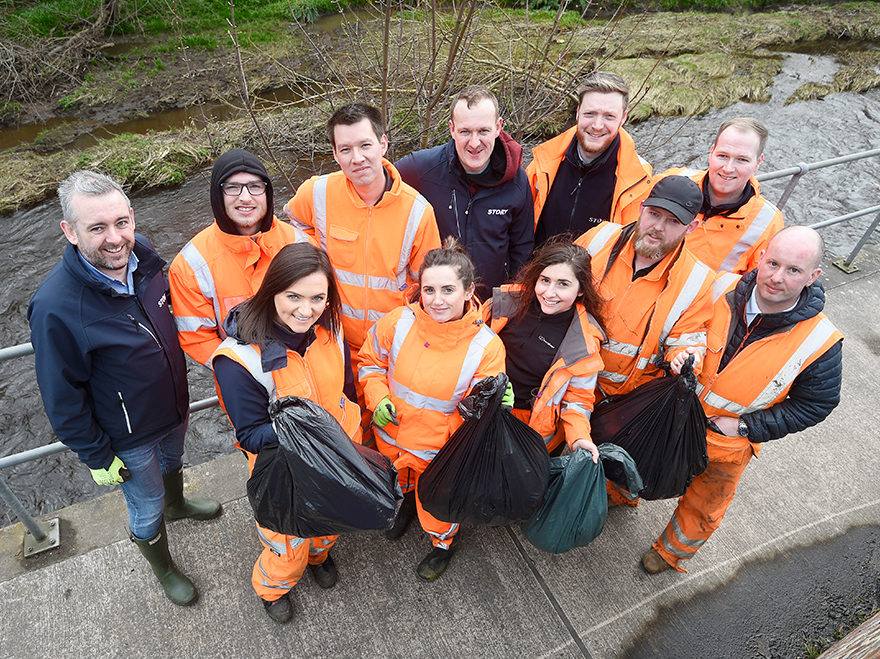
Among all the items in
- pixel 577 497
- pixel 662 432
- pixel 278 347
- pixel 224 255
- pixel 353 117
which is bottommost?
pixel 577 497

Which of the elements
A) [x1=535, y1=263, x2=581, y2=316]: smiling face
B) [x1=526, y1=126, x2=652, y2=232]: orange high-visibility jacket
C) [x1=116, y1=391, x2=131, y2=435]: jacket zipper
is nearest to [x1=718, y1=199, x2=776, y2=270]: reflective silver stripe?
[x1=526, y1=126, x2=652, y2=232]: orange high-visibility jacket

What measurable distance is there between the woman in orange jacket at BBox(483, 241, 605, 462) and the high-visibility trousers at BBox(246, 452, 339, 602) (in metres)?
1.12

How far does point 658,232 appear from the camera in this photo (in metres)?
2.38

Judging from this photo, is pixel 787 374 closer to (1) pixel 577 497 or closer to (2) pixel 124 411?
(1) pixel 577 497

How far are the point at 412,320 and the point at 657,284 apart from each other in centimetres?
109

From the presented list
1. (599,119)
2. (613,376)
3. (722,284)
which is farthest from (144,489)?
(599,119)

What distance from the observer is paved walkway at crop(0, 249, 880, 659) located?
2465 millimetres

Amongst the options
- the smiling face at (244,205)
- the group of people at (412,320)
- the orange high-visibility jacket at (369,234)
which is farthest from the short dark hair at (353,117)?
the smiling face at (244,205)

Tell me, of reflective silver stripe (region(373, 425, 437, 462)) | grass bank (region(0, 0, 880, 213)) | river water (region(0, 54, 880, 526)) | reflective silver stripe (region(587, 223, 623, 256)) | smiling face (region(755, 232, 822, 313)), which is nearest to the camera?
smiling face (region(755, 232, 822, 313))

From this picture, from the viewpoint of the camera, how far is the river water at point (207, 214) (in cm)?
478

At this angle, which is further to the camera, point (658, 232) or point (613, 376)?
point (613, 376)

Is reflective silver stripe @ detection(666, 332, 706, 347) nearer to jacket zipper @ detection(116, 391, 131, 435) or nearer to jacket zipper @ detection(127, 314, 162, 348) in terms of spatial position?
jacket zipper @ detection(127, 314, 162, 348)

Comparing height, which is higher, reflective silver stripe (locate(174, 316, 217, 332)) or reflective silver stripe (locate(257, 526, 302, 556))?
reflective silver stripe (locate(174, 316, 217, 332))

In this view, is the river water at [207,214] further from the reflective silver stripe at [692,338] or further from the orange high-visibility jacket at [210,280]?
the reflective silver stripe at [692,338]
